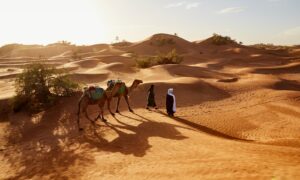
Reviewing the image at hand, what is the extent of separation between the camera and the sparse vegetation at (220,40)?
5494 cm

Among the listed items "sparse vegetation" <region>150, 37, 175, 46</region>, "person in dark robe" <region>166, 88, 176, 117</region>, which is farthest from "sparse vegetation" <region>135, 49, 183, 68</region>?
"sparse vegetation" <region>150, 37, 175, 46</region>

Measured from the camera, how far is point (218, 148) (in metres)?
9.75

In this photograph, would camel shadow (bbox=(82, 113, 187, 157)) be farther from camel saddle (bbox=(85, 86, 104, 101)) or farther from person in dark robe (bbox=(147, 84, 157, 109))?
person in dark robe (bbox=(147, 84, 157, 109))

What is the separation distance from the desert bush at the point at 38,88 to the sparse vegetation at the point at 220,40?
40.5 m

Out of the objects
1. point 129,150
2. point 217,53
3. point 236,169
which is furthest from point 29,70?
point 217,53

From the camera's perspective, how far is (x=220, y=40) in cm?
5497

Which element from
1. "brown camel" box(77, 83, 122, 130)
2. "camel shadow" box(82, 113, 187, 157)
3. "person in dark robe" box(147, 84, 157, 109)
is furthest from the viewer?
"person in dark robe" box(147, 84, 157, 109)

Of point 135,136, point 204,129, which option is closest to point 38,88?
point 135,136

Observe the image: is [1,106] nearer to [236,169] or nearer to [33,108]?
[33,108]

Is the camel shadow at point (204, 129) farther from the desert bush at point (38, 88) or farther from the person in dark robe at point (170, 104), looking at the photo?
the desert bush at point (38, 88)

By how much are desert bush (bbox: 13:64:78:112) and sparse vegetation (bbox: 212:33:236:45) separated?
40.5 m

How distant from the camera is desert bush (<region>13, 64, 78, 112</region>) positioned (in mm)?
16953

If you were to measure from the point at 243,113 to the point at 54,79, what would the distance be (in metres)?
10.0

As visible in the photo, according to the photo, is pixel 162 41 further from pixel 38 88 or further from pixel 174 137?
pixel 174 137
